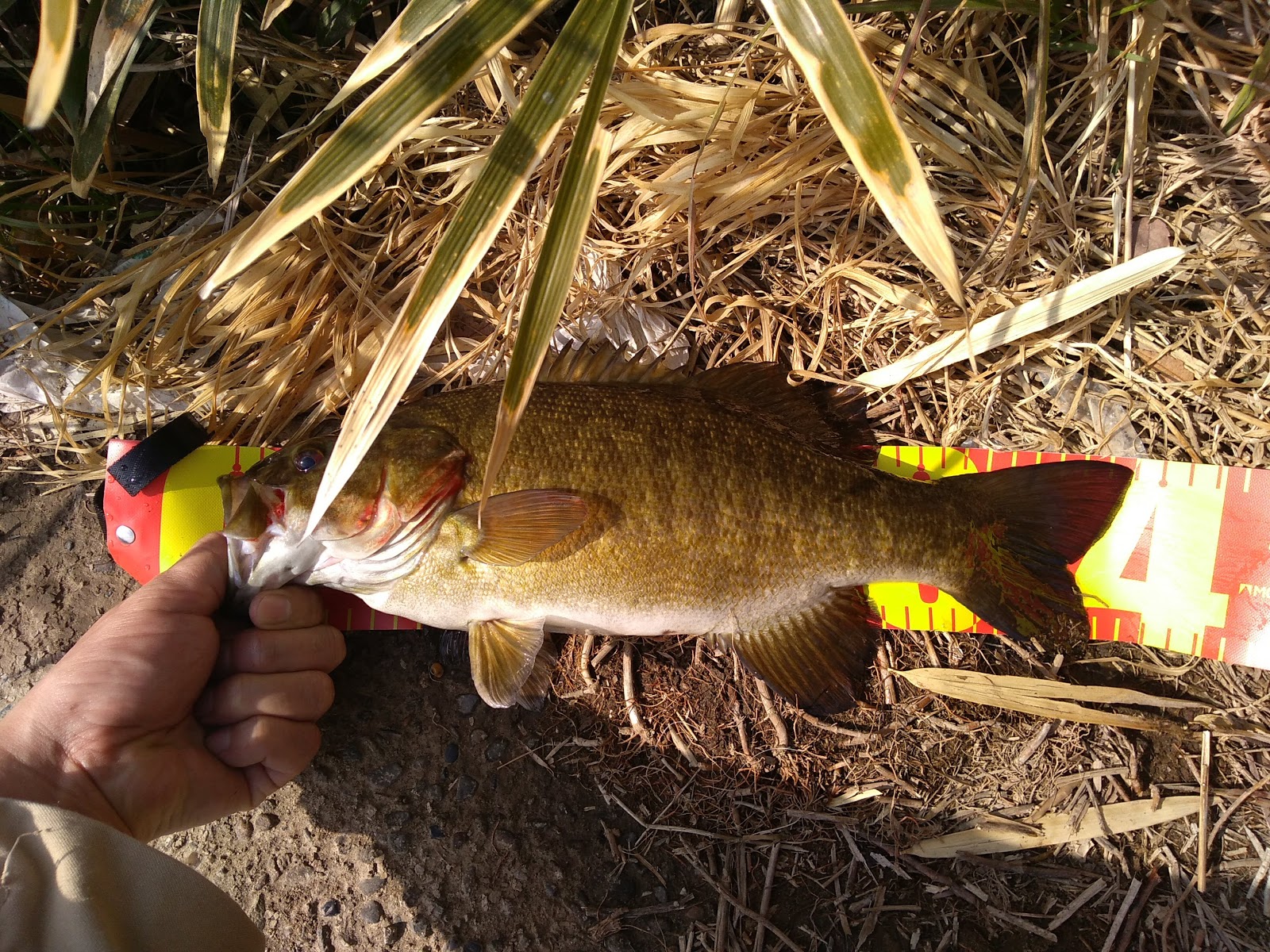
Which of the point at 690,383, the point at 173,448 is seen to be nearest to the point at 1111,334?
the point at 690,383

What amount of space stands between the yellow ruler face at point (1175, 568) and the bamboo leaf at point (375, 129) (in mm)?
1877

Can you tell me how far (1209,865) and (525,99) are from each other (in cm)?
292

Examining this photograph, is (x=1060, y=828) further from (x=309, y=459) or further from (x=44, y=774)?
(x=44, y=774)

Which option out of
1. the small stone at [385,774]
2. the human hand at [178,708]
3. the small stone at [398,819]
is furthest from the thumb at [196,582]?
the small stone at [398,819]

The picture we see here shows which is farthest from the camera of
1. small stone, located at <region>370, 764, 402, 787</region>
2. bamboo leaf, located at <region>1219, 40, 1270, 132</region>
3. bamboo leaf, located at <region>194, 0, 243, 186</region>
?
small stone, located at <region>370, 764, 402, 787</region>

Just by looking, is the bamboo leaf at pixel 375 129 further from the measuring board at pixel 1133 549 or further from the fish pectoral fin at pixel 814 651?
A: the fish pectoral fin at pixel 814 651

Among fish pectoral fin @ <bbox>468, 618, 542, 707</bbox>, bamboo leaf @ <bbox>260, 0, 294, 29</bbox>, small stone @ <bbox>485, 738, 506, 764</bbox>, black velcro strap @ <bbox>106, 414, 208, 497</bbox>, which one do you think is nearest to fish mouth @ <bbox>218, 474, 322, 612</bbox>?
black velcro strap @ <bbox>106, 414, 208, 497</bbox>

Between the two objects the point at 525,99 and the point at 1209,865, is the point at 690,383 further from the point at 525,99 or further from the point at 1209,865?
the point at 1209,865

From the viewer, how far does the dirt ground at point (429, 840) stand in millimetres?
2445

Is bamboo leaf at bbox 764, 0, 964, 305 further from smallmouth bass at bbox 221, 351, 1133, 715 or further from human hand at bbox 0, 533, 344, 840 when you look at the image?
human hand at bbox 0, 533, 344, 840

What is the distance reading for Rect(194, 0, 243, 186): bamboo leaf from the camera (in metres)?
1.88

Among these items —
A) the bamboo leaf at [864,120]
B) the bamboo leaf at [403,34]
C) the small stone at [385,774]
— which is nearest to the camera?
the bamboo leaf at [864,120]

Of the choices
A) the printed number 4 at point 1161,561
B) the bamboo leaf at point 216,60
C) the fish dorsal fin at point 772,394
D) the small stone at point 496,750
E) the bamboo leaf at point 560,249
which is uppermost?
the bamboo leaf at point 216,60

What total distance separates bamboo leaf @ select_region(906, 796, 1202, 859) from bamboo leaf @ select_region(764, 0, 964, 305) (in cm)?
179
